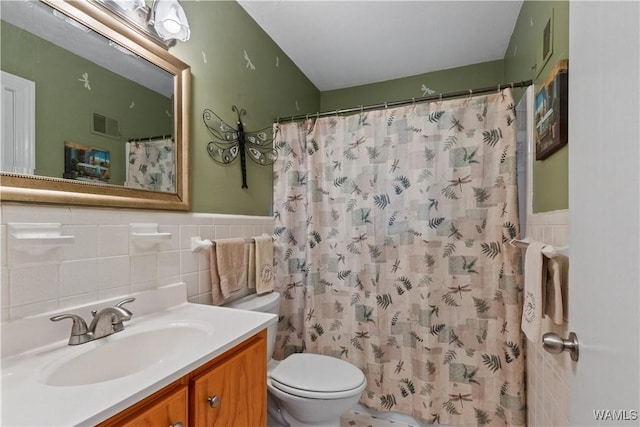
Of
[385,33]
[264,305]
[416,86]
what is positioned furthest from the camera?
[416,86]

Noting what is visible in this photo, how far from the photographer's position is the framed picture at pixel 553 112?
1004 millimetres

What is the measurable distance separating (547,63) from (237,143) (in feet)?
5.01

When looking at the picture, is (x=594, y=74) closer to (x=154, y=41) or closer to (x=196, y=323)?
(x=196, y=323)

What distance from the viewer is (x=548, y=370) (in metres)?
1.17

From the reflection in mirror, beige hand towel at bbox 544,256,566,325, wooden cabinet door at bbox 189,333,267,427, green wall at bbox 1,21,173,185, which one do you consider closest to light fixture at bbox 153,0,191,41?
the reflection in mirror

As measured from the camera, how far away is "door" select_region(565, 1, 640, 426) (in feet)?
1.30

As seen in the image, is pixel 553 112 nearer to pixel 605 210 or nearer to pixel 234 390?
pixel 605 210

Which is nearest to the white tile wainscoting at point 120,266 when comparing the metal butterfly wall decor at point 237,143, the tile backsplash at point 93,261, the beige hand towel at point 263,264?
the tile backsplash at point 93,261

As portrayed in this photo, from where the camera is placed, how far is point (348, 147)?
1844mm

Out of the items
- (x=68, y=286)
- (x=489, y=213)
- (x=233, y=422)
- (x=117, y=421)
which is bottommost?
(x=233, y=422)

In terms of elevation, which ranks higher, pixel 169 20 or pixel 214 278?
pixel 169 20

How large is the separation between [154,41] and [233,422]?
1.45 m

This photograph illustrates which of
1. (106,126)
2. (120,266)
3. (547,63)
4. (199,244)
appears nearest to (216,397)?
(120,266)

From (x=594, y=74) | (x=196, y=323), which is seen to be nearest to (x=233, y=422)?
(x=196, y=323)
